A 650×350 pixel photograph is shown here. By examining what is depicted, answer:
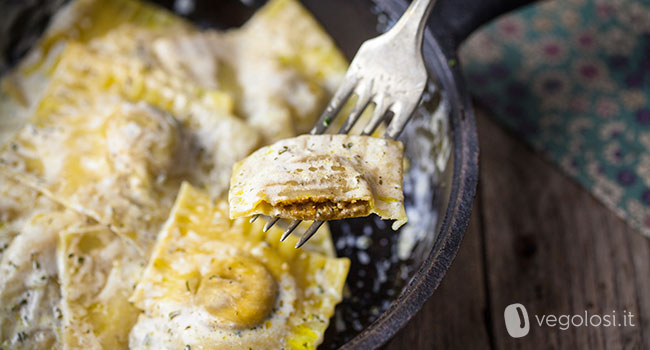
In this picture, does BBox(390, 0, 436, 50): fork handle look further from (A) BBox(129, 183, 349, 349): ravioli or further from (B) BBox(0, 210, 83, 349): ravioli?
(B) BBox(0, 210, 83, 349): ravioli

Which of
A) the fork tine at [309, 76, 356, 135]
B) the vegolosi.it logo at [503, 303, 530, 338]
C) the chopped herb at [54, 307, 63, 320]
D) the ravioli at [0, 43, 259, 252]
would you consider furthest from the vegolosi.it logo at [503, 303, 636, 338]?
the chopped herb at [54, 307, 63, 320]

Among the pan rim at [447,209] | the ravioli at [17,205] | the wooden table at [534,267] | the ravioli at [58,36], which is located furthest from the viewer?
the ravioli at [58,36]

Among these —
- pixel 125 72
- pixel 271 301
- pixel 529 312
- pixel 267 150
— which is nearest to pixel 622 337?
pixel 529 312

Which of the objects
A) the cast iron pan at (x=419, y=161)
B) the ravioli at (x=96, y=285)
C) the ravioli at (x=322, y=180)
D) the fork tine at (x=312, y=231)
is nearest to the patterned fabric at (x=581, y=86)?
the cast iron pan at (x=419, y=161)

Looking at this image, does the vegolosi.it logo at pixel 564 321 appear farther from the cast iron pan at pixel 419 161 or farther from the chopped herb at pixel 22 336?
the chopped herb at pixel 22 336

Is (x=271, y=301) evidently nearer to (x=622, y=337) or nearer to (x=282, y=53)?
(x=282, y=53)
